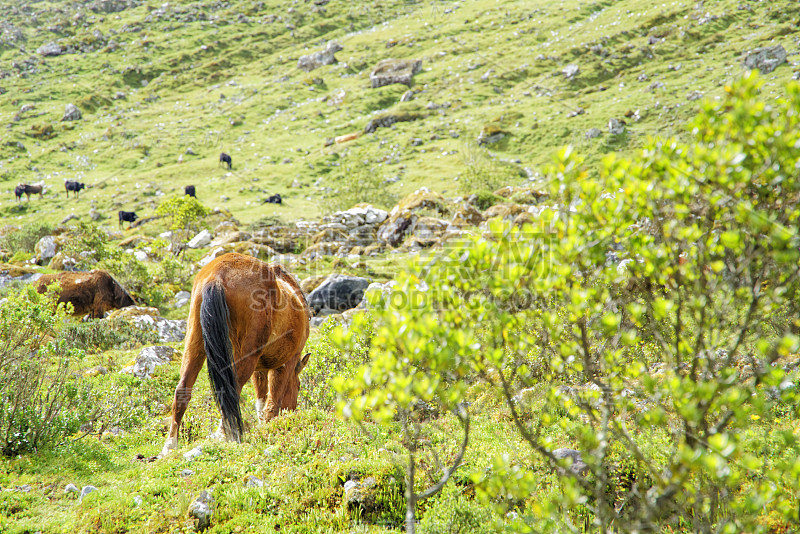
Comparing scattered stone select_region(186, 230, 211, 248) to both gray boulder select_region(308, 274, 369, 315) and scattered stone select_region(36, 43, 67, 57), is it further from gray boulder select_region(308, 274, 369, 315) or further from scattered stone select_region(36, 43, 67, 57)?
scattered stone select_region(36, 43, 67, 57)

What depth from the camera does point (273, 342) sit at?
760cm

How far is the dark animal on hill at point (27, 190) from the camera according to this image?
44719 mm

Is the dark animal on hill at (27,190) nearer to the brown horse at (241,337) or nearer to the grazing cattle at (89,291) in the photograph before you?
the grazing cattle at (89,291)

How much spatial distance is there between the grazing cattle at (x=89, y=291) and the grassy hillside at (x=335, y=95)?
78.4 ft

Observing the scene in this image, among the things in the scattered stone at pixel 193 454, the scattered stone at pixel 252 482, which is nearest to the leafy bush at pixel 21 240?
the scattered stone at pixel 193 454

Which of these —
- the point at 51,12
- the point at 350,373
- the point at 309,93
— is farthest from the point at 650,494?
the point at 51,12

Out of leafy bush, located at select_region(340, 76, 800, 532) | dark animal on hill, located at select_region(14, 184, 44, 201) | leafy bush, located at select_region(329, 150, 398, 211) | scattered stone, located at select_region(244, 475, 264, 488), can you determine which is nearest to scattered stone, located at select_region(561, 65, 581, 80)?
leafy bush, located at select_region(329, 150, 398, 211)

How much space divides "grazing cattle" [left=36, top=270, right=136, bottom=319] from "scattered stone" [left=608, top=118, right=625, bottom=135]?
4882 centimetres

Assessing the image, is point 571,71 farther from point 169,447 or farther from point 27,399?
point 27,399

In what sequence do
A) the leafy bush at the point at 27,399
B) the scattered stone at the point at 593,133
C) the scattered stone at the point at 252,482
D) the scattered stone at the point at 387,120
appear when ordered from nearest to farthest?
1. the scattered stone at the point at 252,482
2. the leafy bush at the point at 27,399
3. the scattered stone at the point at 593,133
4. the scattered stone at the point at 387,120

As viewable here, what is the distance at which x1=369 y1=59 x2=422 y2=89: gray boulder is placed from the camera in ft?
272

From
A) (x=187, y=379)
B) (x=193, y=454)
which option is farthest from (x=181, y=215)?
(x=193, y=454)

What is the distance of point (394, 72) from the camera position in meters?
84.4

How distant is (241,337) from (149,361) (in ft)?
17.1
